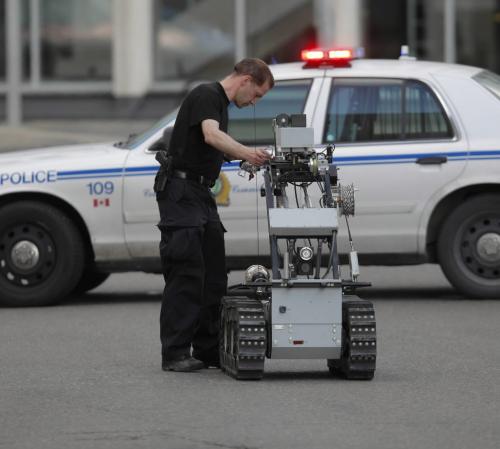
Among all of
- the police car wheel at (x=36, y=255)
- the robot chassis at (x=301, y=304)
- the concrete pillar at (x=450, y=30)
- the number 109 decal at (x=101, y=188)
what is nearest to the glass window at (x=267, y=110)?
the number 109 decal at (x=101, y=188)

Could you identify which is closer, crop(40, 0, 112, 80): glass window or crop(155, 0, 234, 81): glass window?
crop(155, 0, 234, 81): glass window

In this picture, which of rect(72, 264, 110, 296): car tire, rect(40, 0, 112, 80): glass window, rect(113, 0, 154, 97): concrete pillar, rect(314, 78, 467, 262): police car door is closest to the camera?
rect(314, 78, 467, 262): police car door

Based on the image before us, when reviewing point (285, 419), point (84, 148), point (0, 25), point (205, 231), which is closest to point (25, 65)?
point (0, 25)

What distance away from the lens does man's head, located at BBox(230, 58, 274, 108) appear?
8688mm

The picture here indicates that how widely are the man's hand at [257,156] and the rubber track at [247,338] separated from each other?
71 centimetres

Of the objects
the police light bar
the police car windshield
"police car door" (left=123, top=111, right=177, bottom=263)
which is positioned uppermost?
the police light bar

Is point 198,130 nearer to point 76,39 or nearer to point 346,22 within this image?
point 346,22

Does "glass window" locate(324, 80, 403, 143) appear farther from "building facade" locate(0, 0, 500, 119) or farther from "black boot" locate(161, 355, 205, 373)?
"building facade" locate(0, 0, 500, 119)

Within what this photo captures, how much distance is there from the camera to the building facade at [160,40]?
1091 inches

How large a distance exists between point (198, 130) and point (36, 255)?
363cm

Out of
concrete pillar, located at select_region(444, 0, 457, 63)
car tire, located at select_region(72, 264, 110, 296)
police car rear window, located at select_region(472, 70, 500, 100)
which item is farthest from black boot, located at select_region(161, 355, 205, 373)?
concrete pillar, located at select_region(444, 0, 457, 63)

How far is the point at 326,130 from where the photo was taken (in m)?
12.1

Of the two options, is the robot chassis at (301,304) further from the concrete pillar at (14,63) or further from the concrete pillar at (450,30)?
the concrete pillar at (14,63)

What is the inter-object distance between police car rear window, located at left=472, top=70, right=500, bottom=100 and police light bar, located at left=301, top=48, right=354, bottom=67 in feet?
3.17
